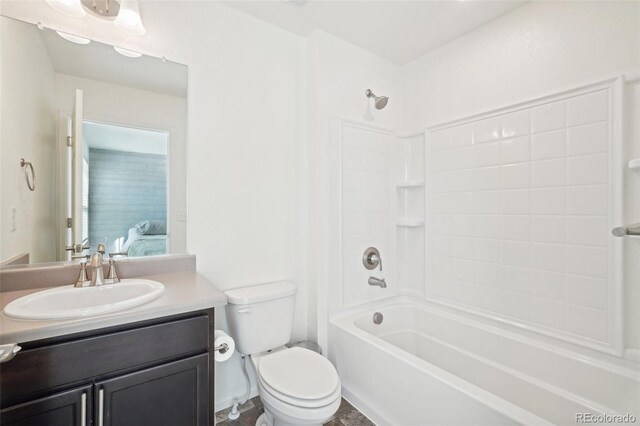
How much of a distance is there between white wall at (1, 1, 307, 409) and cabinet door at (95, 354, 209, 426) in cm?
55

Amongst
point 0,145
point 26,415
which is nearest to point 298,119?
point 0,145

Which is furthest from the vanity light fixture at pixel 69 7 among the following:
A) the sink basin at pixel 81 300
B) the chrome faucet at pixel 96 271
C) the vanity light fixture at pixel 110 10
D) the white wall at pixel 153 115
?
the sink basin at pixel 81 300

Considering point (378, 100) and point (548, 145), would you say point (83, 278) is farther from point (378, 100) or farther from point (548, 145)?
point (548, 145)

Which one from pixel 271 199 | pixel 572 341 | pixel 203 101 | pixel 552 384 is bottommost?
pixel 552 384

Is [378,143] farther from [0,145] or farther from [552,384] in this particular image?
[0,145]

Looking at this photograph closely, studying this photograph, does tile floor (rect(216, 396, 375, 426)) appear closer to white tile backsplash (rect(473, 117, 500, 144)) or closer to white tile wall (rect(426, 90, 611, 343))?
white tile wall (rect(426, 90, 611, 343))

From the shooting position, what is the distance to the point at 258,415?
168cm

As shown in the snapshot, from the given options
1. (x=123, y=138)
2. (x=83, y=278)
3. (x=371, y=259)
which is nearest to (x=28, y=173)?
(x=123, y=138)

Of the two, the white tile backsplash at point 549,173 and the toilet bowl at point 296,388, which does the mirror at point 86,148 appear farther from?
the white tile backsplash at point 549,173

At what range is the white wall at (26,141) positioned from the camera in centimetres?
114

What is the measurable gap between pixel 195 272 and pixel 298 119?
1.22m

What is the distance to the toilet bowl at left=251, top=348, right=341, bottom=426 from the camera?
48.2 inches

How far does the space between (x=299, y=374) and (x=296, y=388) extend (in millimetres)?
112

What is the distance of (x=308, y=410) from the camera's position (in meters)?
1.21
